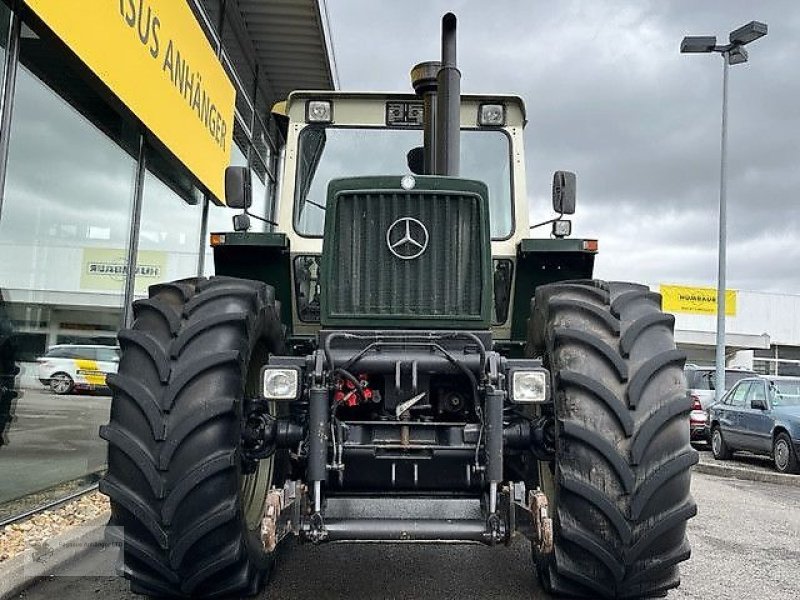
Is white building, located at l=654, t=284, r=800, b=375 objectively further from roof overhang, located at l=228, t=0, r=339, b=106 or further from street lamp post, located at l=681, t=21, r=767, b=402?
roof overhang, located at l=228, t=0, r=339, b=106

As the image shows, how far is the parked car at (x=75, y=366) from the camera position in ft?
21.7

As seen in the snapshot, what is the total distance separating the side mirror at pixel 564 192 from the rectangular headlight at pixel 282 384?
7.51 feet

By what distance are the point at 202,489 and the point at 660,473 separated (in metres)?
1.93

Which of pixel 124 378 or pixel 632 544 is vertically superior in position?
pixel 124 378

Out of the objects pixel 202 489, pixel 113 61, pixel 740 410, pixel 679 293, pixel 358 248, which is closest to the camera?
pixel 202 489

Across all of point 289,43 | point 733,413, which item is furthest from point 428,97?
point 733,413

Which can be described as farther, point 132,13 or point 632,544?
point 132,13

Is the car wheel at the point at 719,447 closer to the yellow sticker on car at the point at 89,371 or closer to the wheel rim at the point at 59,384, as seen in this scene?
Answer: the yellow sticker on car at the point at 89,371

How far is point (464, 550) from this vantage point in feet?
17.7

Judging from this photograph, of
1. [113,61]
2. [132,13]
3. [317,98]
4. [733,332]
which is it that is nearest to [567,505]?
[317,98]

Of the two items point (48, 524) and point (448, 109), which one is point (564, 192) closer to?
point (448, 109)

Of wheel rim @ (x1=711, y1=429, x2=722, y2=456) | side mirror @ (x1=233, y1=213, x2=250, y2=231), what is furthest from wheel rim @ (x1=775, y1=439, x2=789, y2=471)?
side mirror @ (x1=233, y1=213, x2=250, y2=231)

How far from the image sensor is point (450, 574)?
4.81 m

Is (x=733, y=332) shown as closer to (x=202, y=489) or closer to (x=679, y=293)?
(x=679, y=293)
